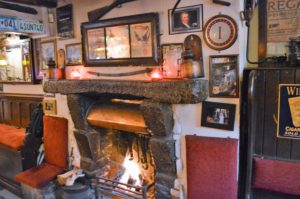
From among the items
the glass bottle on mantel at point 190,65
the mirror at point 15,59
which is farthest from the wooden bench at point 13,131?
the glass bottle on mantel at point 190,65

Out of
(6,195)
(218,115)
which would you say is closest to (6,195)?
(6,195)

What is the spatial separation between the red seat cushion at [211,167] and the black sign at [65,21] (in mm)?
1705

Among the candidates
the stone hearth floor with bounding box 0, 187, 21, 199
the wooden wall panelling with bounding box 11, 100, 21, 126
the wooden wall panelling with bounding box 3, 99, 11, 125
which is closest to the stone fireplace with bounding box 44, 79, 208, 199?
the stone hearth floor with bounding box 0, 187, 21, 199

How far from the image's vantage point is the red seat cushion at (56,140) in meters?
2.95

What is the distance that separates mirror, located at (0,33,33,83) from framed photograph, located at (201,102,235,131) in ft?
8.75

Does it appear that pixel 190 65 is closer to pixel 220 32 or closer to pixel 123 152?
pixel 220 32

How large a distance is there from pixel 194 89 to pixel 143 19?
0.78 metres

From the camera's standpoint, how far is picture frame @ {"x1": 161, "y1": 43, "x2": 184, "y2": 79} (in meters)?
2.10

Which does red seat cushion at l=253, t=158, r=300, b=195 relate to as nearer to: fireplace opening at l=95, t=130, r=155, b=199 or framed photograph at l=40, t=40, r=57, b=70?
fireplace opening at l=95, t=130, r=155, b=199

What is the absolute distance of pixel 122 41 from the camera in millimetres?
2379

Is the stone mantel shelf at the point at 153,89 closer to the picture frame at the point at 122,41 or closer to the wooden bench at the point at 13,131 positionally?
the picture frame at the point at 122,41

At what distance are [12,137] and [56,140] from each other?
79cm

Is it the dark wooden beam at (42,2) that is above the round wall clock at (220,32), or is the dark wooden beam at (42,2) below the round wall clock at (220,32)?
above

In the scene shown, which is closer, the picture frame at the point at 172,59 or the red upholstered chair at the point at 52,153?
the picture frame at the point at 172,59
